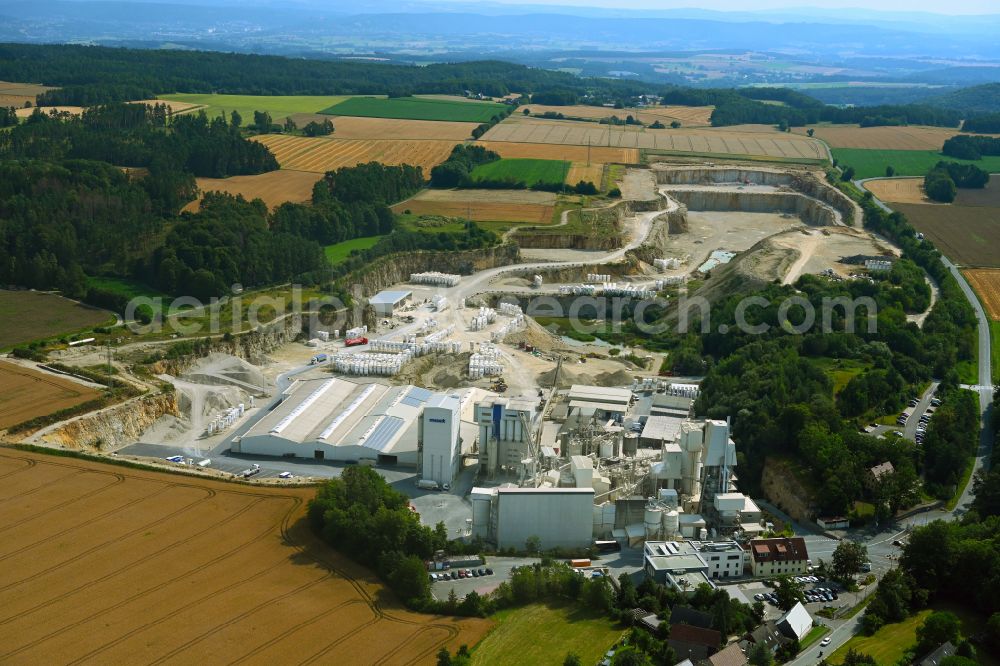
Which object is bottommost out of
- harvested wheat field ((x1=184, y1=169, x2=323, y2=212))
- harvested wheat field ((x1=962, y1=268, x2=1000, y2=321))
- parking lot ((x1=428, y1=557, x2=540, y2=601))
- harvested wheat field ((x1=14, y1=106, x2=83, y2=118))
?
parking lot ((x1=428, y1=557, x2=540, y2=601))

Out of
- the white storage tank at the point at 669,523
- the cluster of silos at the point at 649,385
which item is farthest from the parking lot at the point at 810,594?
the cluster of silos at the point at 649,385

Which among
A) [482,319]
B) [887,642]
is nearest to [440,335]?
[482,319]

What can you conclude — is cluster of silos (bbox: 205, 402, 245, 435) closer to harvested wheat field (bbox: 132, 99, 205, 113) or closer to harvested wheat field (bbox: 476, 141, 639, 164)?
harvested wheat field (bbox: 476, 141, 639, 164)

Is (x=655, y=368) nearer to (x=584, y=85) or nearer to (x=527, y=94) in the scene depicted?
(x=527, y=94)

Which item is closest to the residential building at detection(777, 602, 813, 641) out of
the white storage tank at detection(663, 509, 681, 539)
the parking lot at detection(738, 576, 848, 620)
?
the parking lot at detection(738, 576, 848, 620)

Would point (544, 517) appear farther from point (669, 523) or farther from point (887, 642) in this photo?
point (887, 642)
